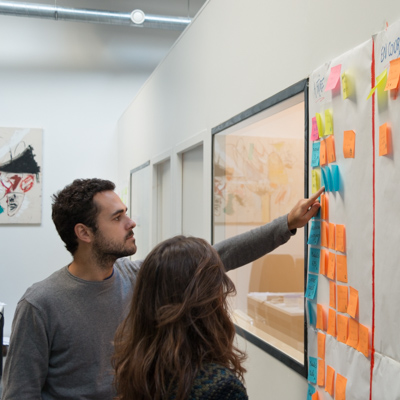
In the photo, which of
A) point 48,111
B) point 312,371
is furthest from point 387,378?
point 48,111

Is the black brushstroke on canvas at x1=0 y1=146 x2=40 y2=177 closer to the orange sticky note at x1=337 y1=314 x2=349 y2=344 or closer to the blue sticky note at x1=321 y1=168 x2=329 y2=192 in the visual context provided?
the blue sticky note at x1=321 y1=168 x2=329 y2=192

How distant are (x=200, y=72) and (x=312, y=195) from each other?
1726 millimetres

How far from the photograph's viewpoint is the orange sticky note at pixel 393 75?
1.35 meters

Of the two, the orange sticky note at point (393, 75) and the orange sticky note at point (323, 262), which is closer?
the orange sticky note at point (393, 75)

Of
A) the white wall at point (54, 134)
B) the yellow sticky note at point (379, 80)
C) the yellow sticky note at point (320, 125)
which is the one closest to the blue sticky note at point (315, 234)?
the yellow sticky note at point (320, 125)

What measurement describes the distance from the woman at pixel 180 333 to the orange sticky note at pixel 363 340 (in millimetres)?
579

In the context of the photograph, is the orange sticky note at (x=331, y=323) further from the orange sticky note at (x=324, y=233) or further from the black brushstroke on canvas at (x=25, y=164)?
the black brushstroke on canvas at (x=25, y=164)

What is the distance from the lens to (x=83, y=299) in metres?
1.66

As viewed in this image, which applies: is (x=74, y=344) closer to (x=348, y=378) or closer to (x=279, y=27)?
(x=348, y=378)

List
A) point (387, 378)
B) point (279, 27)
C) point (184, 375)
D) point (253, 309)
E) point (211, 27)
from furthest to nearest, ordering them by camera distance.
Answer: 1. point (211, 27)
2. point (253, 309)
3. point (279, 27)
4. point (387, 378)
5. point (184, 375)

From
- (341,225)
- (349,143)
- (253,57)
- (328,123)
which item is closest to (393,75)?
(349,143)

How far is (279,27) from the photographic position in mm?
2195

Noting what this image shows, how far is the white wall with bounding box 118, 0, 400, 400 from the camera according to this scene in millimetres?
1734

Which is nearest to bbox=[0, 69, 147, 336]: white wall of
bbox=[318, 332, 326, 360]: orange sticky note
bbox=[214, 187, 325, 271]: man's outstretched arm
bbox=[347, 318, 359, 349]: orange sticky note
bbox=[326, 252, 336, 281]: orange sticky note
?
bbox=[214, 187, 325, 271]: man's outstretched arm
